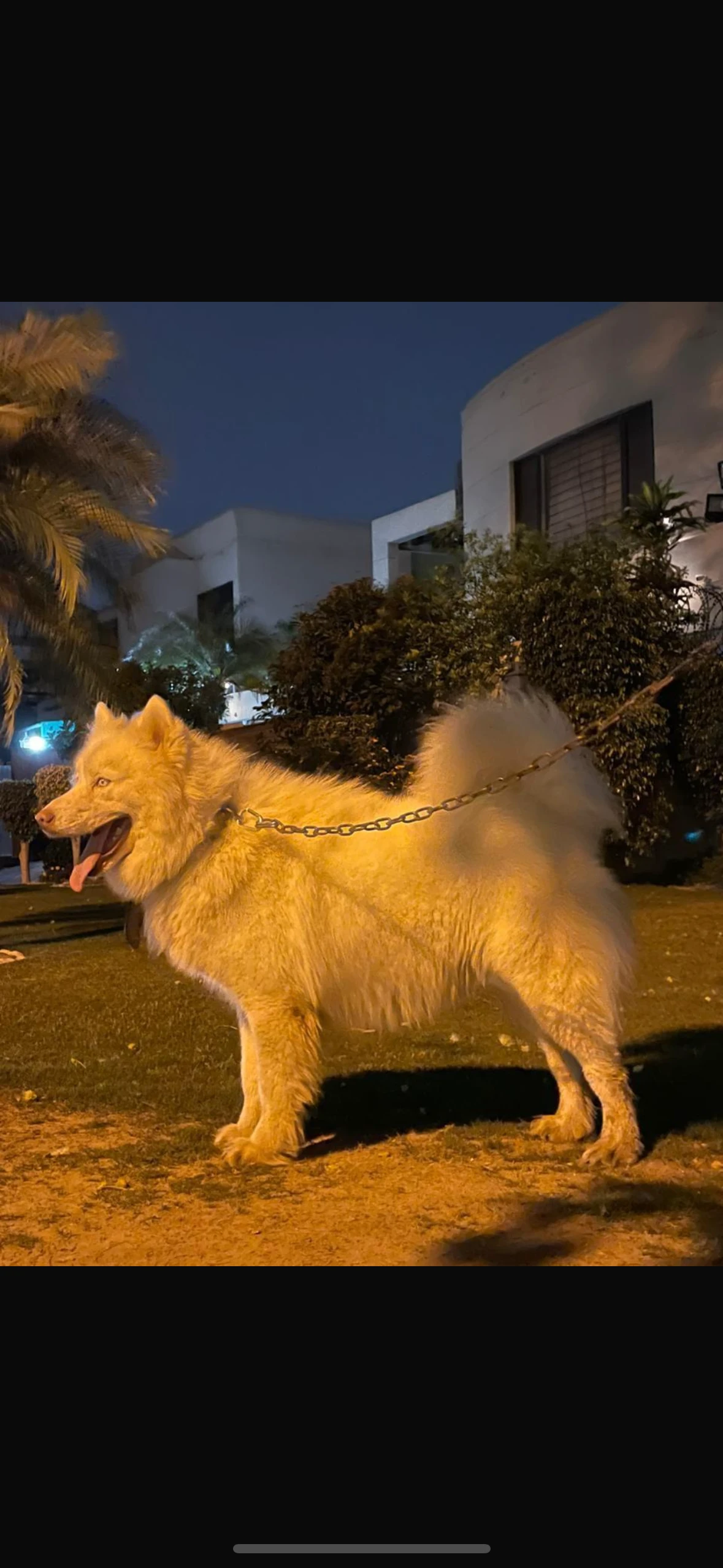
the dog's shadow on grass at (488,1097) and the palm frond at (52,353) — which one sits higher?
the palm frond at (52,353)

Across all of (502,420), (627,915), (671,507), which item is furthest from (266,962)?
(502,420)

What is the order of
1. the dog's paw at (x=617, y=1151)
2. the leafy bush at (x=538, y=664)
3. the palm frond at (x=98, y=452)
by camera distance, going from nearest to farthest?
1. the dog's paw at (x=617, y=1151)
2. the palm frond at (x=98, y=452)
3. the leafy bush at (x=538, y=664)

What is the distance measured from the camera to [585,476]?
2470 cm

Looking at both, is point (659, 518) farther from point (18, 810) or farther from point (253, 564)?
point (253, 564)

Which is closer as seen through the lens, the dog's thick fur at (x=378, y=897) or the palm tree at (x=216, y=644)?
the dog's thick fur at (x=378, y=897)

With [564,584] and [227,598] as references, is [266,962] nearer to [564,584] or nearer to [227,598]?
[564,584]

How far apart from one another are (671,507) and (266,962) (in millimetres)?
18931

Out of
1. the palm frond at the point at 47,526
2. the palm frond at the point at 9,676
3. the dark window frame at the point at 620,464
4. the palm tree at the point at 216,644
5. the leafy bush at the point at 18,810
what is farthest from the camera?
the palm tree at the point at 216,644

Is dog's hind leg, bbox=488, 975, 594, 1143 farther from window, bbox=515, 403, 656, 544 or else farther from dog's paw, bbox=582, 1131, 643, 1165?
window, bbox=515, 403, 656, 544

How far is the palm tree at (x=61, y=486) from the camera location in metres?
14.2

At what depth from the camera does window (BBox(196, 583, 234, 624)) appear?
173ft

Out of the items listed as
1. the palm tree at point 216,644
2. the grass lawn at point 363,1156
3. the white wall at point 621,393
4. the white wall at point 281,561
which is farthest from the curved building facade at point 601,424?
the white wall at point 281,561

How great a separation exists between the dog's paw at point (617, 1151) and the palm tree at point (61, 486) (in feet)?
38.1

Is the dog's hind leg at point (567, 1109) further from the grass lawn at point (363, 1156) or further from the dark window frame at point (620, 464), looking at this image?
the dark window frame at point (620, 464)
